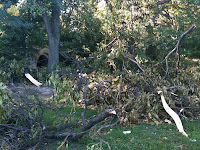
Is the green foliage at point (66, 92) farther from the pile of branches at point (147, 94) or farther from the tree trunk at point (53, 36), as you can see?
the tree trunk at point (53, 36)

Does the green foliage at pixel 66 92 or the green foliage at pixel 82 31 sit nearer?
the green foliage at pixel 66 92

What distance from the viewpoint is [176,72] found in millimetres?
6090

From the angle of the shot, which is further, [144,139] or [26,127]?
[144,139]

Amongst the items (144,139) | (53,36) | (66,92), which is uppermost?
(53,36)

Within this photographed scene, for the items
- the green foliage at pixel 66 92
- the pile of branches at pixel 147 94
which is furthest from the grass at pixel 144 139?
the green foliage at pixel 66 92

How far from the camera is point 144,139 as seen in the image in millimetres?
3998

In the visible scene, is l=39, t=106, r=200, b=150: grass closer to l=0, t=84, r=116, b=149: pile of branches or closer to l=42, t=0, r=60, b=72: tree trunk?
l=0, t=84, r=116, b=149: pile of branches

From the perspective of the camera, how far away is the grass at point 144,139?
371cm

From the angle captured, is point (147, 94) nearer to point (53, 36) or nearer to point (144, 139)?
point (144, 139)

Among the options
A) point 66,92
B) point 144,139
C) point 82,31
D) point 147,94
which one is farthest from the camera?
point 82,31

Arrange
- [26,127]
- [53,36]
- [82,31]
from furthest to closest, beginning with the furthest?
[82,31] → [53,36] → [26,127]

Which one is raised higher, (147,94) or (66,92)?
(66,92)

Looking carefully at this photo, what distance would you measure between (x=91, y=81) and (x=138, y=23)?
2.11 meters

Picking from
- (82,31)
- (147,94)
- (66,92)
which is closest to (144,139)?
(147,94)
